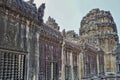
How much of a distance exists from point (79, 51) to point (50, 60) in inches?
251

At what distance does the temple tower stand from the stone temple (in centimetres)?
148

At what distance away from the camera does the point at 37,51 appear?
12.4 metres

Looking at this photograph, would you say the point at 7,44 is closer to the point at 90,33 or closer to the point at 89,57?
the point at 89,57

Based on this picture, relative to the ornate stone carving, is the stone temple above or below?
below

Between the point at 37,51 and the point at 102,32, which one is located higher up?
the point at 102,32

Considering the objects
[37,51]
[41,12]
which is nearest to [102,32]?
[41,12]

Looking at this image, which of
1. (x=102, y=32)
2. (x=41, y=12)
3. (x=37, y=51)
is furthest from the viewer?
(x=102, y=32)

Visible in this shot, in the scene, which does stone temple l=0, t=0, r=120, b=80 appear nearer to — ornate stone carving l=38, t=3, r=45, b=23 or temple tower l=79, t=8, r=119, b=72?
ornate stone carving l=38, t=3, r=45, b=23

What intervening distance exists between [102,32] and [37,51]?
21.4 metres

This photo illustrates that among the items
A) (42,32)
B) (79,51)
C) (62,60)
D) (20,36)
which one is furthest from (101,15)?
(20,36)

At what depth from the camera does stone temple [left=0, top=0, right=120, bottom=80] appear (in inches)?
399

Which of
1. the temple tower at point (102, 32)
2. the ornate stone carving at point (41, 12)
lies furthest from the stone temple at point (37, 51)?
the temple tower at point (102, 32)

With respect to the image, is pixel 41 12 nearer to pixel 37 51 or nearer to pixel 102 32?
pixel 37 51

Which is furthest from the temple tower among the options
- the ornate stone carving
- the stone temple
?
the ornate stone carving
